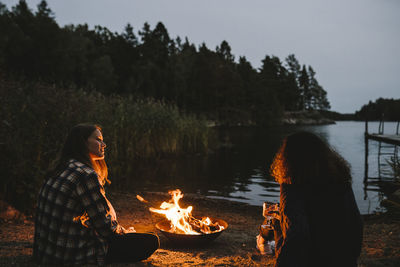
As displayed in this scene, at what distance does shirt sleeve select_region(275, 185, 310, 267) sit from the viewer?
79.9 inches

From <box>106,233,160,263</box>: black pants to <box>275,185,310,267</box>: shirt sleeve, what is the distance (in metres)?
1.54

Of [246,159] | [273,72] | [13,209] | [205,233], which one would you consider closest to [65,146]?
[205,233]

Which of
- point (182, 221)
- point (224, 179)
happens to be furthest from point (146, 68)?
point (182, 221)

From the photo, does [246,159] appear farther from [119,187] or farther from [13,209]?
[13,209]

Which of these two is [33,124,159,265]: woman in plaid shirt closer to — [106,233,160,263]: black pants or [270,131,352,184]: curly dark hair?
[106,233,160,263]: black pants

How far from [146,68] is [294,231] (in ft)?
175

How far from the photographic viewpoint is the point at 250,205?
7.68 m

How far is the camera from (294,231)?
79.9 inches

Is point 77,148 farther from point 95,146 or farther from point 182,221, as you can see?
point 182,221

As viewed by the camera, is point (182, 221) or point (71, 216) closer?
point (71, 216)

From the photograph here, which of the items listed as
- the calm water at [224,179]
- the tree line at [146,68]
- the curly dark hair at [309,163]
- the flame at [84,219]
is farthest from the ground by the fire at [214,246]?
the tree line at [146,68]

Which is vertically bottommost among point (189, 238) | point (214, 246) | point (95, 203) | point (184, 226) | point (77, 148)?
point (214, 246)

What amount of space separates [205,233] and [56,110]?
14.0ft

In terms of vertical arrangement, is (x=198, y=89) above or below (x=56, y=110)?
above
